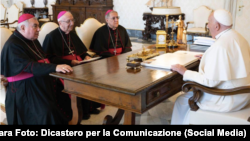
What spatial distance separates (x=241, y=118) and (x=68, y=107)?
6.65ft

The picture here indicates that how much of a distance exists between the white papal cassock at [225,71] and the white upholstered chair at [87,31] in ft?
7.12

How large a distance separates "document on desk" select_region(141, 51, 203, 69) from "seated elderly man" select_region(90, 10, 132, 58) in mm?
1343

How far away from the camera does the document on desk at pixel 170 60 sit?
2.61 meters

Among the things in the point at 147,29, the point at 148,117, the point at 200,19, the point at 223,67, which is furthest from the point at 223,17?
the point at 147,29

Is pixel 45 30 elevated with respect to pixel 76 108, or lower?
elevated

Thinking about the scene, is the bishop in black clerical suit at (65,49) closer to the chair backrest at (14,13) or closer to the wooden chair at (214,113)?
the wooden chair at (214,113)

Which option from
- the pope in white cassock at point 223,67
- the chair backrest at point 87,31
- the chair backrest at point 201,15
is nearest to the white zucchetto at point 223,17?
the pope in white cassock at point 223,67

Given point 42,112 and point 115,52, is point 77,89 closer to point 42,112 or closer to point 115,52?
point 42,112

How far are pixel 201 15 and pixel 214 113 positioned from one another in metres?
6.12

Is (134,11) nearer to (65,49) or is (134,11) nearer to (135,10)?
(135,10)

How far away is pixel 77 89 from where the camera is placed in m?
2.32

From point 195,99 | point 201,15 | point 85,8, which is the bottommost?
point 195,99

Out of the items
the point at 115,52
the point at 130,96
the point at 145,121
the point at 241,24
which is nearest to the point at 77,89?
the point at 130,96

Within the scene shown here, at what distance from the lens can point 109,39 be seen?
166 inches
